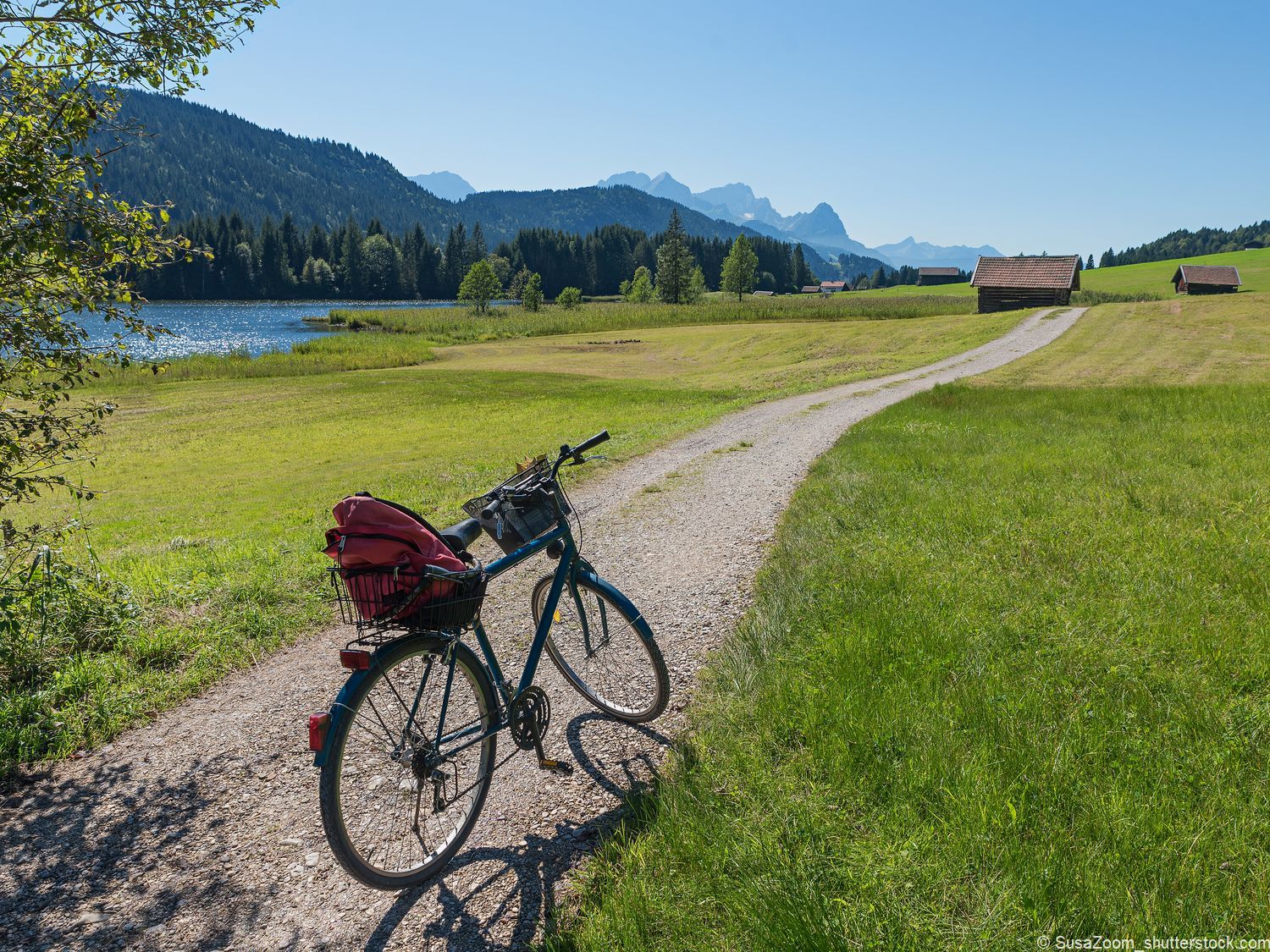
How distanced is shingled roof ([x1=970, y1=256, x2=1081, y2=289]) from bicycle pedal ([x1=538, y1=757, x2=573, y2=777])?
64.0 metres

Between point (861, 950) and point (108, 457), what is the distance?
24981mm

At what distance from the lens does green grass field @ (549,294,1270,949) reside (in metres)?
2.56

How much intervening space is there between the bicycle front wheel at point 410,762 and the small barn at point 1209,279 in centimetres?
10209

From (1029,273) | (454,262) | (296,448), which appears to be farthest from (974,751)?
(454,262)

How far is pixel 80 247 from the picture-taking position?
5.22m

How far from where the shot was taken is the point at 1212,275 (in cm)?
7912

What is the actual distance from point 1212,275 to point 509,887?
105 meters

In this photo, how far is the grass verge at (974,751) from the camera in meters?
2.56

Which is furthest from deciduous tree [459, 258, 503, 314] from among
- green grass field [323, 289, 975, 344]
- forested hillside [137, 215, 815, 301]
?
forested hillside [137, 215, 815, 301]

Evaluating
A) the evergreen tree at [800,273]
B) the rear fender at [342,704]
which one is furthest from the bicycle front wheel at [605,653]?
the evergreen tree at [800,273]

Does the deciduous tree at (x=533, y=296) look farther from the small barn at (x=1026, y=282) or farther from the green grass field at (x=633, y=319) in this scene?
the small barn at (x=1026, y=282)

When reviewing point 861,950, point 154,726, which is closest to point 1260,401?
point 861,950

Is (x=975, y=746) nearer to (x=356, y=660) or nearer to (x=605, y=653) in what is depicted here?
(x=605, y=653)

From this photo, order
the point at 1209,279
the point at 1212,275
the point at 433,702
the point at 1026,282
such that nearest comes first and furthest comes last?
1. the point at 433,702
2. the point at 1026,282
3. the point at 1209,279
4. the point at 1212,275
